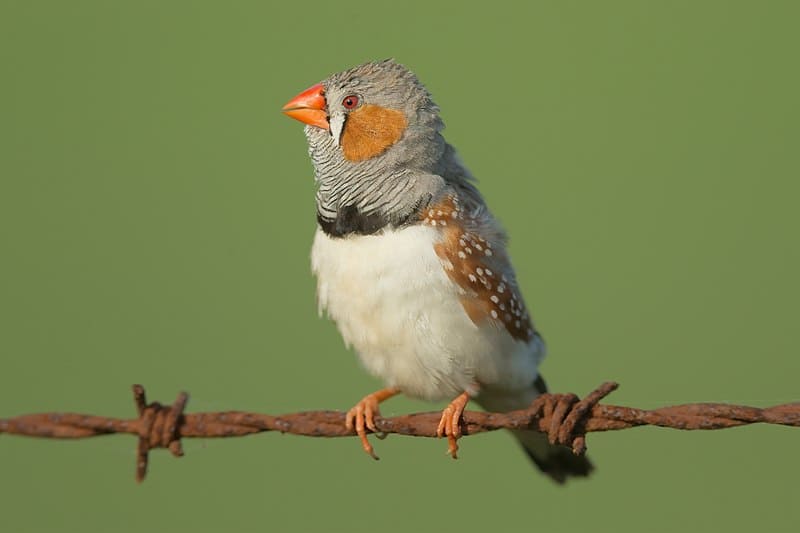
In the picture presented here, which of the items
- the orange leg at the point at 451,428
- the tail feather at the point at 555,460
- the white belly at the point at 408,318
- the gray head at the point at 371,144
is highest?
the gray head at the point at 371,144

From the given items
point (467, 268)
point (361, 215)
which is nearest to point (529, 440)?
point (467, 268)

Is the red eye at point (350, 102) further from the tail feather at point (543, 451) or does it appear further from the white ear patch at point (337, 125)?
the tail feather at point (543, 451)

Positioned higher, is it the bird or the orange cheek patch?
the orange cheek patch

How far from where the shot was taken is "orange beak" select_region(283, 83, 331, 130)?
3770 millimetres

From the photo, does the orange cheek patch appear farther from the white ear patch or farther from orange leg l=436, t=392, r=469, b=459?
orange leg l=436, t=392, r=469, b=459

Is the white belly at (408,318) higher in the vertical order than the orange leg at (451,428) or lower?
higher

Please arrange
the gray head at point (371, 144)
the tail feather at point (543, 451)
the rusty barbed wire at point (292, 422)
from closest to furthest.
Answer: the rusty barbed wire at point (292, 422) < the gray head at point (371, 144) < the tail feather at point (543, 451)

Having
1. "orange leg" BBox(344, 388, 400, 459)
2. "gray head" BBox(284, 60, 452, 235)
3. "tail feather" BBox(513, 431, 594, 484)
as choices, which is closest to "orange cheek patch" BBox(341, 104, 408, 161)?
"gray head" BBox(284, 60, 452, 235)

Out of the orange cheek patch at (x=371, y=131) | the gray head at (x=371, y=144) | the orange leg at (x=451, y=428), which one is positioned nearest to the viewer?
the orange leg at (x=451, y=428)

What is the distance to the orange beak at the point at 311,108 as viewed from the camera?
12.4 ft

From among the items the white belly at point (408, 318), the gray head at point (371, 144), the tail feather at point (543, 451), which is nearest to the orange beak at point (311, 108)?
the gray head at point (371, 144)

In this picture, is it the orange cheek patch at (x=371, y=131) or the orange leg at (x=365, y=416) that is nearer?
the orange leg at (x=365, y=416)

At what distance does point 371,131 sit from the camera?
369 cm

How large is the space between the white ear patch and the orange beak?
0.11 ft
